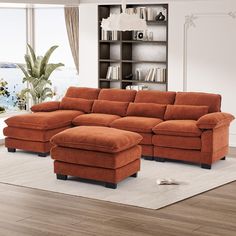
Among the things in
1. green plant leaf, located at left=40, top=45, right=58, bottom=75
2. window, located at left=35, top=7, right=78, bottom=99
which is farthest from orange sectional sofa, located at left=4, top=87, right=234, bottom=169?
window, located at left=35, top=7, right=78, bottom=99

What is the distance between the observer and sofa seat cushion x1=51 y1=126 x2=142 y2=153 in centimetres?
684

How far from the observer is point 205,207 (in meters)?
6.18

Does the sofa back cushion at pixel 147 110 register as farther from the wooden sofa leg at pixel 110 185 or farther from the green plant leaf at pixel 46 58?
the green plant leaf at pixel 46 58

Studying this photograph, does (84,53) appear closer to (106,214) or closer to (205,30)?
(205,30)

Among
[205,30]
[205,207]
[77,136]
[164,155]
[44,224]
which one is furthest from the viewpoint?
[205,30]

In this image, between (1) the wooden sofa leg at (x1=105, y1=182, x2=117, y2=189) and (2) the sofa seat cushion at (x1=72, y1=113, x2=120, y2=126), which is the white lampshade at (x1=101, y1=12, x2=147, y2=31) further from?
(1) the wooden sofa leg at (x1=105, y1=182, x2=117, y2=189)

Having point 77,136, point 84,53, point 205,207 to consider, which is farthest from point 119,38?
point 205,207

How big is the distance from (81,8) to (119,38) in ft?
2.86

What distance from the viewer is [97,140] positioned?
22.7 ft

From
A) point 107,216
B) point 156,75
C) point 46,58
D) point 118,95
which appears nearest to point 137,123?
point 118,95

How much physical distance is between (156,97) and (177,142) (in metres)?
1.09

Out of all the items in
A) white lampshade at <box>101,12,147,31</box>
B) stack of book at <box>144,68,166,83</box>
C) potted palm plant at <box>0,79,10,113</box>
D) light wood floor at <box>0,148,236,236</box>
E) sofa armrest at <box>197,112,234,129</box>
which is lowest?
light wood floor at <box>0,148,236,236</box>

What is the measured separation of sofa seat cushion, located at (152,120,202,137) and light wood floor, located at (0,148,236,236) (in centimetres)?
130

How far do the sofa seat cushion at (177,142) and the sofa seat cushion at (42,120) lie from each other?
1.40m
